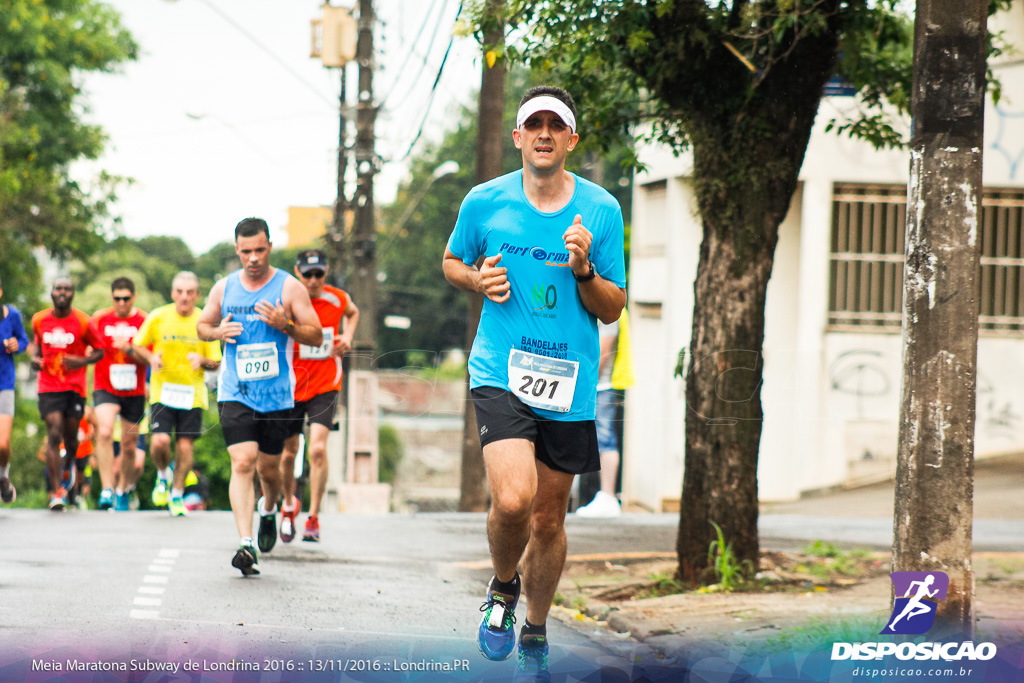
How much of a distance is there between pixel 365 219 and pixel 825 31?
12724 millimetres

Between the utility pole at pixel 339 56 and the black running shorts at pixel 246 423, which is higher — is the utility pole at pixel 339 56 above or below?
above

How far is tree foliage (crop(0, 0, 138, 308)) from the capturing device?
22.6 m

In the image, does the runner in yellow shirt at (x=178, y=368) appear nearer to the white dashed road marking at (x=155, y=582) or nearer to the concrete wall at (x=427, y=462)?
the white dashed road marking at (x=155, y=582)

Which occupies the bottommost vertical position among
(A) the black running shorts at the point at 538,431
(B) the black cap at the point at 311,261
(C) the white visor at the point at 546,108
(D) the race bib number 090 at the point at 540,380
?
(A) the black running shorts at the point at 538,431

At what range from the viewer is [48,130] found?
24.0 metres

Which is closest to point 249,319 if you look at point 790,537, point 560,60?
point 560,60

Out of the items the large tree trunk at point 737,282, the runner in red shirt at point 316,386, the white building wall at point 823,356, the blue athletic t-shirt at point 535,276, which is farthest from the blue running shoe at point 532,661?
the white building wall at point 823,356

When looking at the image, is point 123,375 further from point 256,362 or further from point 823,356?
point 823,356

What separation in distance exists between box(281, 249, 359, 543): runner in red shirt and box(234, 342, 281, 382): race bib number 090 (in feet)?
3.71

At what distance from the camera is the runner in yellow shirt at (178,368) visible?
34.1 ft

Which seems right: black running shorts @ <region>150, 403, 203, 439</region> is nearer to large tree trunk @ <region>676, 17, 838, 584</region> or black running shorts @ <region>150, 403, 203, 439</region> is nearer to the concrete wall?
large tree trunk @ <region>676, 17, 838, 584</region>

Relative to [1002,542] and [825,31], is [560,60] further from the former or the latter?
[1002,542]

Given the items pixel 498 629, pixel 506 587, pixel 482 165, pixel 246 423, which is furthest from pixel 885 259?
pixel 498 629

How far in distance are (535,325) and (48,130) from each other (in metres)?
21.7
